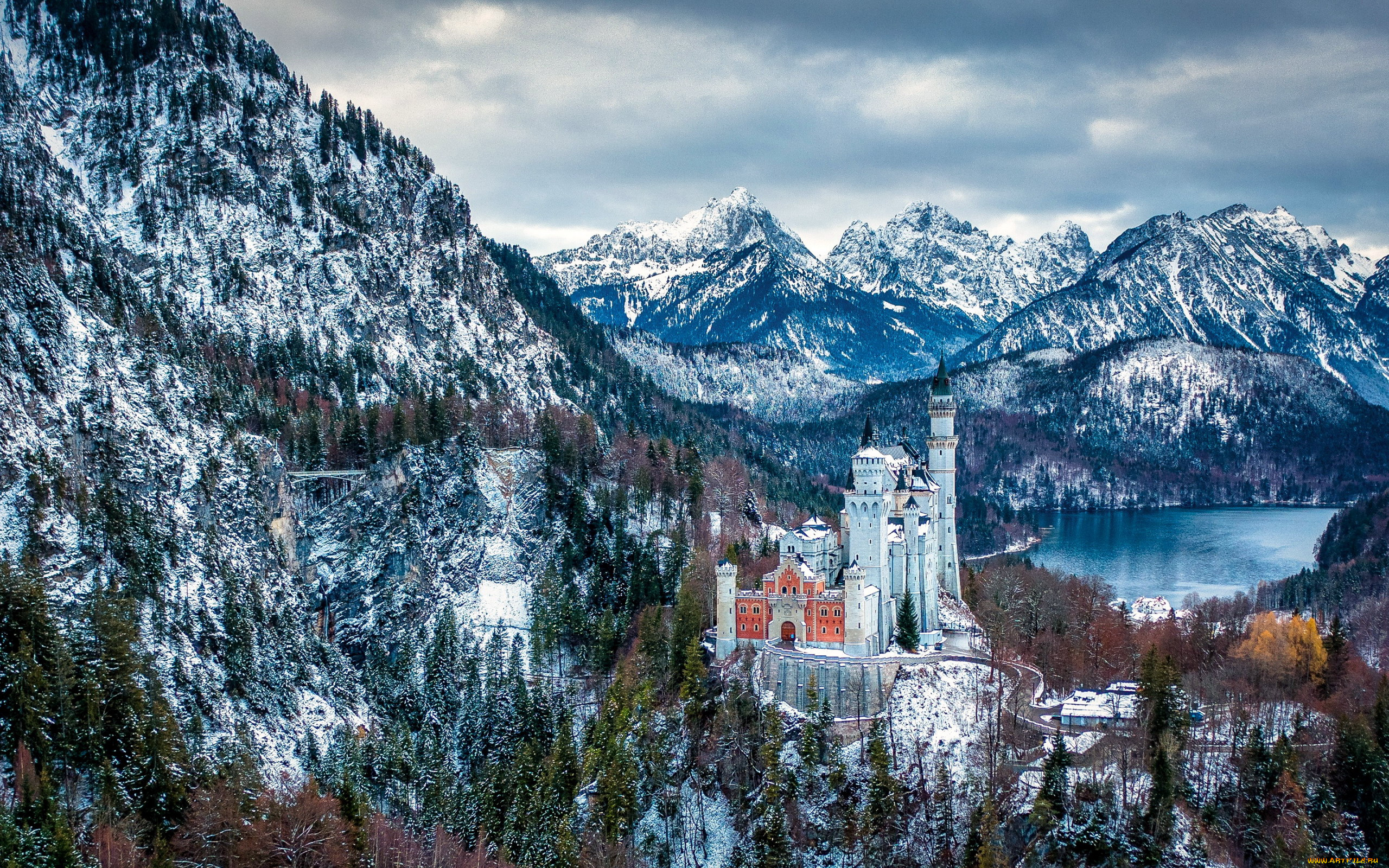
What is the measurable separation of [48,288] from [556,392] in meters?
98.2

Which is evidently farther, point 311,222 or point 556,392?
point 556,392

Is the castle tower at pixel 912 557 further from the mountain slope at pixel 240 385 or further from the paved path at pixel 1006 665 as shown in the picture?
the mountain slope at pixel 240 385

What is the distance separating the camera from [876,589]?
8356cm

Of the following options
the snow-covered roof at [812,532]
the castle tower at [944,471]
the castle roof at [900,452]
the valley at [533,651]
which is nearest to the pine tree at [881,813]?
the valley at [533,651]

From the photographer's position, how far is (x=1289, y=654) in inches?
3059

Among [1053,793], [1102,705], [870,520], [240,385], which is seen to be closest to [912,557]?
[870,520]

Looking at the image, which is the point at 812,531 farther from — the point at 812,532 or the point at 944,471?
the point at 944,471

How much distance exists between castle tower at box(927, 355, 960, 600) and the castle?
4.53 m

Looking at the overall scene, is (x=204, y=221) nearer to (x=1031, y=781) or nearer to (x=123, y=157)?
(x=123, y=157)

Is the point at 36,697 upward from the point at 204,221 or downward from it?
downward

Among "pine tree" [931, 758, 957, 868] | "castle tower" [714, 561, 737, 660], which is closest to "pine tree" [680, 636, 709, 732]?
"castle tower" [714, 561, 737, 660]

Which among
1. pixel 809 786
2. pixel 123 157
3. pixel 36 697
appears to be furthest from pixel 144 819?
pixel 123 157

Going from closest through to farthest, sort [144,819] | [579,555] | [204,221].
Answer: [144,819], [579,555], [204,221]

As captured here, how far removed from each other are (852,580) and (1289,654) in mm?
30311
